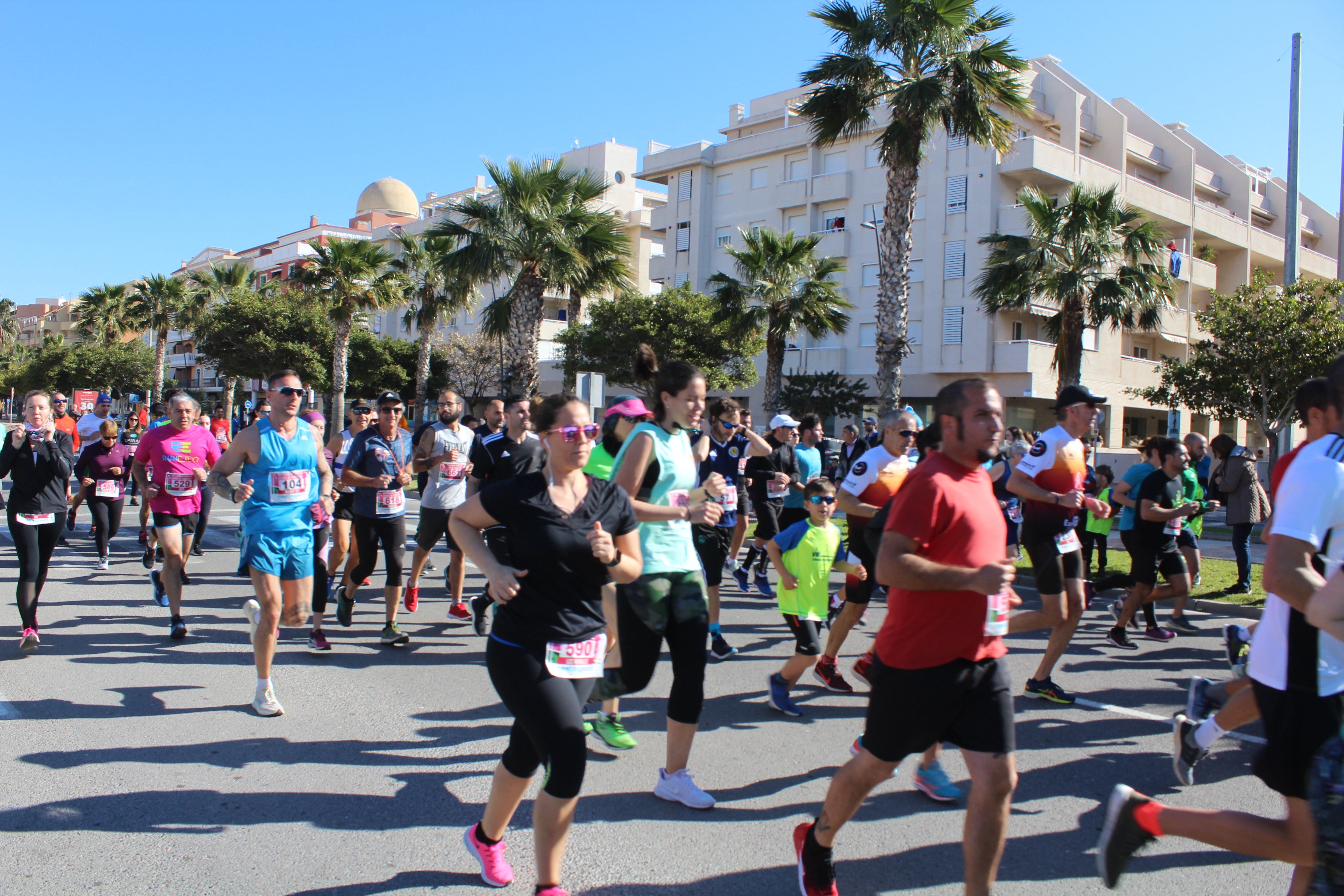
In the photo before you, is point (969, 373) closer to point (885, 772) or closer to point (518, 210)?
point (518, 210)

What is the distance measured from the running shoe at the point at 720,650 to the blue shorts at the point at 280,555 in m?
2.91

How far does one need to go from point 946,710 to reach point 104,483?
10.5 m

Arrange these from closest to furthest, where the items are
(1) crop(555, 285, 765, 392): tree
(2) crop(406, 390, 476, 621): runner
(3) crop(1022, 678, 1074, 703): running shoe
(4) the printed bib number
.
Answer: (4) the printed bib number → (3) crop(1022, 678, 1074, 703): running shoe → (2) crop(406, 390, 476, 621): runner → (1) crop(555, 285, 765, 392): tree

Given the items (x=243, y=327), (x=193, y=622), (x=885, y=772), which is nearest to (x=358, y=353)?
(x=243, y=327)

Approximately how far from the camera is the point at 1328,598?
7.77 feet

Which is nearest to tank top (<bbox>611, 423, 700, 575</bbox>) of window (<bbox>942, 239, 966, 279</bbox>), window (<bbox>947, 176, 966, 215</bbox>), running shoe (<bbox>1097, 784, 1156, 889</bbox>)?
running shoe (<bbox>1097, 784, 1156, 889</bbox>)

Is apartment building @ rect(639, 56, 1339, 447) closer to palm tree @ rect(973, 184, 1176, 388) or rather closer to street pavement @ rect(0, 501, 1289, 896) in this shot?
palm tree @ rect(973, 184, 1176, 388)

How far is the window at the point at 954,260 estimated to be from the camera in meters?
33.6

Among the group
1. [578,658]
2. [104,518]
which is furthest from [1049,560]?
[104,518]

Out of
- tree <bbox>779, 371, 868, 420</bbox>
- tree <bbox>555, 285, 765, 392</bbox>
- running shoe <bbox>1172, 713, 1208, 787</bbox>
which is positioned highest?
tree <bbox>555, 285, 765, 392</bbox>

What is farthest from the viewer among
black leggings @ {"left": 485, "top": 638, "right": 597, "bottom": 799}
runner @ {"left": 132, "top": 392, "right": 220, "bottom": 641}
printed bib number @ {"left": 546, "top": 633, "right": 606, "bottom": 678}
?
runner @ {"left": 132, "top": 392, "right": 220, "bottom": 641}

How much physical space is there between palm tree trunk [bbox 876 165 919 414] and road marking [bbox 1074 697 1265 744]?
12.0 m

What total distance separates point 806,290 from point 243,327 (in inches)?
1012

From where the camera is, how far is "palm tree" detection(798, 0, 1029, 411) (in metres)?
16.9
